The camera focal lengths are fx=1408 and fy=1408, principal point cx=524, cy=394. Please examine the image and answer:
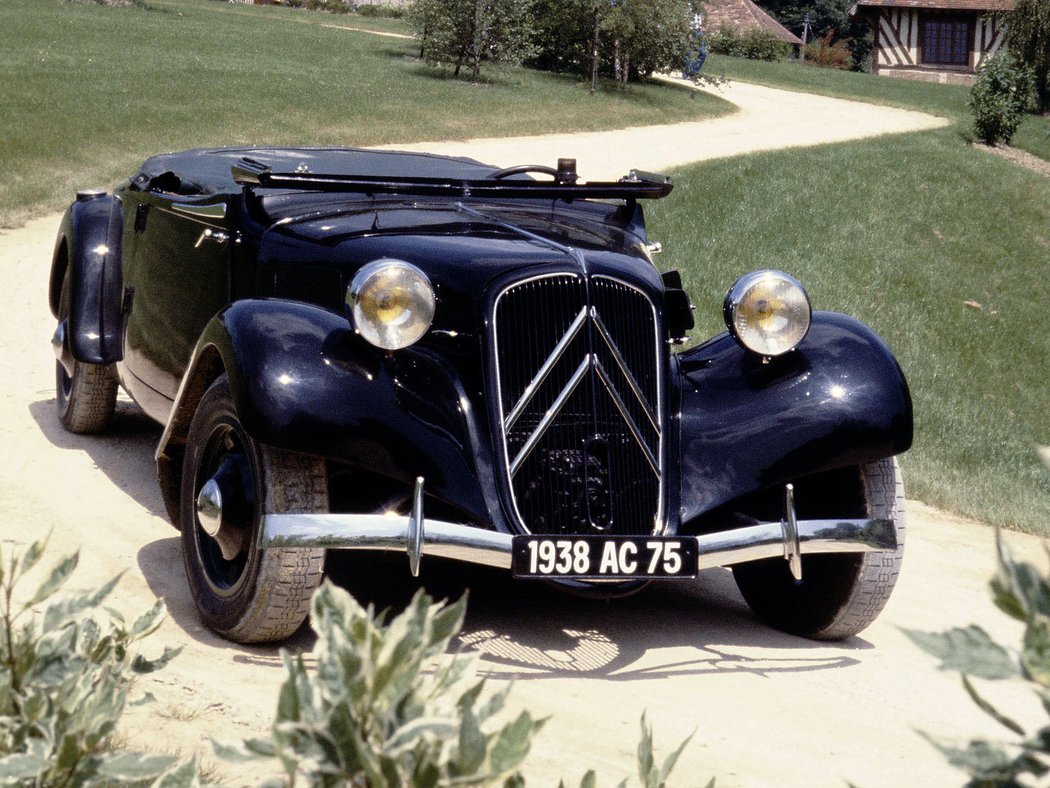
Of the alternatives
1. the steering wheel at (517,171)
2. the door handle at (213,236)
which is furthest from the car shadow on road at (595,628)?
the steering wheel at (517,171)

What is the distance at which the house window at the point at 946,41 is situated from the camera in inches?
2037

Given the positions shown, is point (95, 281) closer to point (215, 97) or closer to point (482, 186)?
point (482, 186)

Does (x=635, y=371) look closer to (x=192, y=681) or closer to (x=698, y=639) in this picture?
(x=698, y=639)

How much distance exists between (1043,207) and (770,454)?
16965 millimetres

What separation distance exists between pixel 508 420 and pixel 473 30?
80.6 ft

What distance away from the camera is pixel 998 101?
82.7ft

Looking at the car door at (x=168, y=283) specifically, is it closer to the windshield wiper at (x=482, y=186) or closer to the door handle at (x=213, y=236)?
the door handle at (x=213, y=236)

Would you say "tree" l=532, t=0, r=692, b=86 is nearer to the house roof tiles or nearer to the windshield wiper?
the house roof tiles

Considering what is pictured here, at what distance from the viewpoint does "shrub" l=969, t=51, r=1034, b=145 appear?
25172 mm

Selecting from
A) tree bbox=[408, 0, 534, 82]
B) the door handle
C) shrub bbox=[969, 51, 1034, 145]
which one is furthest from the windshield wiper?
tree bbox=[408, 0, 534, 82]

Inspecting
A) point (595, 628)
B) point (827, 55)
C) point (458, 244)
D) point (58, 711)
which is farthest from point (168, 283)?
point (827, 55)

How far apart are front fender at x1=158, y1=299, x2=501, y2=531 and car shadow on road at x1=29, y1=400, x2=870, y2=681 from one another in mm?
442

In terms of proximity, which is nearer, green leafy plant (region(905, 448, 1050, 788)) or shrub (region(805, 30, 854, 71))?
green leafy plant (region(905, 448, 1050, 788))

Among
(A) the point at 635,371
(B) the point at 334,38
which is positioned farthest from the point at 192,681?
(B) the point at 334,38
